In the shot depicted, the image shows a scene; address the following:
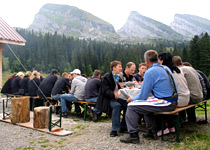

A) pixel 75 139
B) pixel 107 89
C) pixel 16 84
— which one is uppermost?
pixel 107 89

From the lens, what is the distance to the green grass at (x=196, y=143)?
156 inches

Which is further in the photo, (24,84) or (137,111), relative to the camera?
(24,84)

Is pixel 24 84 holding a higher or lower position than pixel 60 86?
lower

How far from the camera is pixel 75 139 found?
4984 millimetres

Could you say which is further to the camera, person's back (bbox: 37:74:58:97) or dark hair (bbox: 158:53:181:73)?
person's back (bbox: 37:74:58:97)

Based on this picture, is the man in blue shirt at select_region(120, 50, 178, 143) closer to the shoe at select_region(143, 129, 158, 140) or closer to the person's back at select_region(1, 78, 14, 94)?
the shoe at select_region(143, 129, 158, 140)

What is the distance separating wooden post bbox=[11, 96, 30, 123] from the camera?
6.33m

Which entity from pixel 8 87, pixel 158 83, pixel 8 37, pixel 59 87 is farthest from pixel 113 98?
pixel 8 37

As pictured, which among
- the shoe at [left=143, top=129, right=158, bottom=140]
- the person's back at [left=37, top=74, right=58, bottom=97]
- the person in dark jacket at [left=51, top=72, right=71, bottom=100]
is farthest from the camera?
the person's back at [left=37, top=74, right=58, bottom=97]

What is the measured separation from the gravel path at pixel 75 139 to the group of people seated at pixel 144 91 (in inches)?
10.5

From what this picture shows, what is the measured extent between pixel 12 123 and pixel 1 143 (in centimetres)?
181

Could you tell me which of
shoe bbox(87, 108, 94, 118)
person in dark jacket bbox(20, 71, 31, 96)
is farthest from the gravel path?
person in dark jacket bbox(20, 71, 31, 96)

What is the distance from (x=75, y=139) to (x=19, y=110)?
94.6 inches

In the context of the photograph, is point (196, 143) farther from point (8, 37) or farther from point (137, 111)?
point (8, 37)
